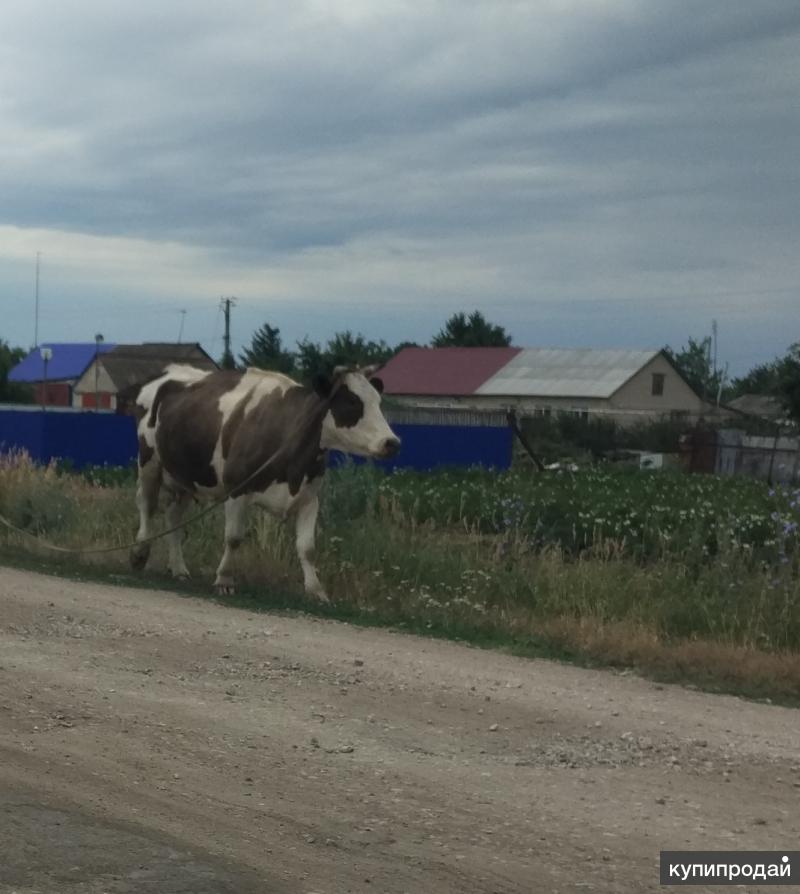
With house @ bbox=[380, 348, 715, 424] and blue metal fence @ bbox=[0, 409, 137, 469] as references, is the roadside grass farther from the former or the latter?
house @ bbox=[380, 348, 715, 424]

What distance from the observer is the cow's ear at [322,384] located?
43.0 feet

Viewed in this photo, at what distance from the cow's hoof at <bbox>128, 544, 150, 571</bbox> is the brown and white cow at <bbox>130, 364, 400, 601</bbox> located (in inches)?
0.5

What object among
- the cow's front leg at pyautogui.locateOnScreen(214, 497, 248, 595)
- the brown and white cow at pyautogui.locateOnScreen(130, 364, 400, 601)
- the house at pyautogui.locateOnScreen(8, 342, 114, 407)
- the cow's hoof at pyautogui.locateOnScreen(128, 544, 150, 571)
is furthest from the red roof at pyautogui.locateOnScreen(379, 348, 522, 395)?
the cow's front leg at pyautogui.locateOnScreen(214, 497, 248, 595)

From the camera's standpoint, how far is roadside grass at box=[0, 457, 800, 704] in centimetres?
1048

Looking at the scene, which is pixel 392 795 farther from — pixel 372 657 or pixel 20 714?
pixel 372 657

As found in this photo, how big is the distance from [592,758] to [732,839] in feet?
4.62

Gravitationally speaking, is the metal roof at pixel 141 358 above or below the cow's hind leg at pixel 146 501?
above

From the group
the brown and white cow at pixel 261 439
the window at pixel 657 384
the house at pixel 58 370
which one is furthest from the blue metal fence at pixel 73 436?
the house at pixel 58 370

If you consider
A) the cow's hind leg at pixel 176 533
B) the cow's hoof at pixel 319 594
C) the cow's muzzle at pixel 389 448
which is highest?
the cow's muzzle at pixel 389 448

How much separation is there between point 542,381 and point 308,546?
6212cm

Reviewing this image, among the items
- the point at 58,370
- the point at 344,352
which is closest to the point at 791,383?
the point at 344,352

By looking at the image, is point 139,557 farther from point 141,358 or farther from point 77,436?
point 141,358

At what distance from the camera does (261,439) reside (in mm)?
13406

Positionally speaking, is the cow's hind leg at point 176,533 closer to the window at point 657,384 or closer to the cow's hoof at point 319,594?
the cow's hoof at point 319,594
